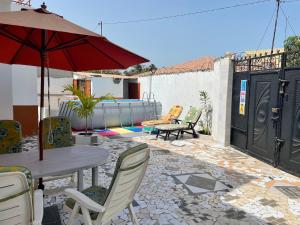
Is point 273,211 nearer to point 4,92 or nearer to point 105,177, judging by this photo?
point 105,177

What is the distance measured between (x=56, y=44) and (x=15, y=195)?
259 cm

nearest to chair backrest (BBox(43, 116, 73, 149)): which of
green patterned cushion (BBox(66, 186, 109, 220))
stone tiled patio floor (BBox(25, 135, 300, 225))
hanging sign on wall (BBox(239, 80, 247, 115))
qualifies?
stone tiled patio floor (BBox(25, 135, 300, 225))

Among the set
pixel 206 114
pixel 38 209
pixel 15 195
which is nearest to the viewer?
pixel 15 195

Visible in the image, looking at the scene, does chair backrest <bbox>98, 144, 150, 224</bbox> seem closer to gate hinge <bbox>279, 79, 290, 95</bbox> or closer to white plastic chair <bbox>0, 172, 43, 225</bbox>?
white plastic chair <bbox>0, 172, 43, 225</bbox>

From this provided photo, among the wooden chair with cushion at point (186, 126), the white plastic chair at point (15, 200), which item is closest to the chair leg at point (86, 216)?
the white plastic chair at point (15, 200)

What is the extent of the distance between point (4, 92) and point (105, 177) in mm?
4317

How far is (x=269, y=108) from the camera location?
21.2 ft

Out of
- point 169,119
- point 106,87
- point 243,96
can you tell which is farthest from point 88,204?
point 106,87

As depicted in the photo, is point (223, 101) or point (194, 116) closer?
point (223, 101)

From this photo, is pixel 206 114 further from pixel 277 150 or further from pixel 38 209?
pixel 38 209

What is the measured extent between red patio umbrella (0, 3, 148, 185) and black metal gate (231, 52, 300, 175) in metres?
3.83

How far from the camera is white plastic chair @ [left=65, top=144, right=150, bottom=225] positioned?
2.49m

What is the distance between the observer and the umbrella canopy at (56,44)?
2535 millimetres

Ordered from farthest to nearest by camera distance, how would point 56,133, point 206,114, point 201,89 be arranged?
point 201,89, point 206,114, point 56,133
